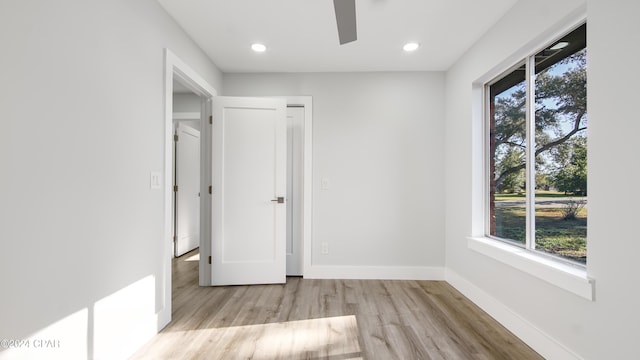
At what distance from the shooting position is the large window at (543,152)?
6.01 feet

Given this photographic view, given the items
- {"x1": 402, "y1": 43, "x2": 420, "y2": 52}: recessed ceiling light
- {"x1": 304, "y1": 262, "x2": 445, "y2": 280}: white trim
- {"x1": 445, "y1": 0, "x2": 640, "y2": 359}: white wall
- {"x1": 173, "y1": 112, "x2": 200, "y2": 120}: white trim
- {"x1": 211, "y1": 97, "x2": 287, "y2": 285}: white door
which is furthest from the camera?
{"x1": 173, "y1": 112, "x2": 200, "y2": 120}: white trim

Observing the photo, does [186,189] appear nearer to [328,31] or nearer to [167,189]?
[167,189]

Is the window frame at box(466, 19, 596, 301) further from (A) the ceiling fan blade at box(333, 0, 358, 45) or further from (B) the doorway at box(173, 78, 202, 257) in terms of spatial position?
(B) the doorway at box(173, 78, 202, 257)

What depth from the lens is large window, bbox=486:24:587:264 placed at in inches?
72.1

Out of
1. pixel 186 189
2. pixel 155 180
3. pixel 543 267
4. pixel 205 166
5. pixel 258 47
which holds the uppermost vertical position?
pixel 258 47

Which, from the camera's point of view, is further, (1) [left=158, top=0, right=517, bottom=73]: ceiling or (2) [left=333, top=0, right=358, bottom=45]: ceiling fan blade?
(1) [left=158, top=0, right=517, bottom=73]: ceiling

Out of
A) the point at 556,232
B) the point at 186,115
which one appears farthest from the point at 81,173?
the point at 186,115

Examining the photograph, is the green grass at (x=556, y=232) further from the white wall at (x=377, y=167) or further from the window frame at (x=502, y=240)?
the white wall at (x=377, y=167)

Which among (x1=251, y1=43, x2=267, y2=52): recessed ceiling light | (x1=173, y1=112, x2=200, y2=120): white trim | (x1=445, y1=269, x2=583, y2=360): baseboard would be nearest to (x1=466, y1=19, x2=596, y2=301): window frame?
(x1=445, y1=269, x2=583, y2=360): baseboard

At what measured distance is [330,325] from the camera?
234 cm

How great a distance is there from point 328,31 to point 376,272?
2.59 metres

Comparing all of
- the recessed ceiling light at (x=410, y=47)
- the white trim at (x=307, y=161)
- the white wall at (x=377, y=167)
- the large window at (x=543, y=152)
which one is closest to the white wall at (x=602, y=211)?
the large window at (x=543, y=152)

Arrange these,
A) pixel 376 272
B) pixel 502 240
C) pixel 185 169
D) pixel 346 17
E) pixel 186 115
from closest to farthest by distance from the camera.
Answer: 1. pixel 346 17
2. pixel 502 240
3. pixel 376 272
4. pixel 186 115
5. pixel 185 169

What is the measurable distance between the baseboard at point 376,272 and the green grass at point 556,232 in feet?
4.12
